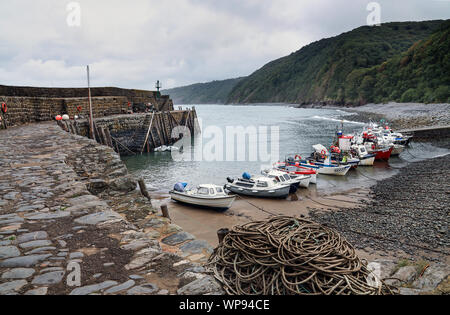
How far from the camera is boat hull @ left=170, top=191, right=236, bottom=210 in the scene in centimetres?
1549

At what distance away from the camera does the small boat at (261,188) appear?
17.8 metres

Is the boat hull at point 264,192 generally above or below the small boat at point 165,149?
below

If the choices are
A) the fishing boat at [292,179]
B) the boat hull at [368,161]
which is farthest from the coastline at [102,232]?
the boat hull at [368,161]

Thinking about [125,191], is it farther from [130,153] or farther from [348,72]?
[348,72]

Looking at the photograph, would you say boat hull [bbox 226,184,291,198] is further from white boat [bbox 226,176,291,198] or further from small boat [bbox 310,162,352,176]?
small boat [bbox 310,162,352,176]

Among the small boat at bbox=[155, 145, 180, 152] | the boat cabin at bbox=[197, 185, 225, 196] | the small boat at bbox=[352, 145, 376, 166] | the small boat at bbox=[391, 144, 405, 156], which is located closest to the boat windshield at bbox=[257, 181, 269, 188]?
the boat cabin at bbox=[197, 185, 225, 196]

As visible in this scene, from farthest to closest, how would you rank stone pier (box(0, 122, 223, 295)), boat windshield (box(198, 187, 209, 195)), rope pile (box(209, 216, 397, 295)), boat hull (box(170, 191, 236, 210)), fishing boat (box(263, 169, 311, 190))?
fishing boat (box(263, 169, 311, 190)) → boat windshield (box(198, 187, 209, 195)) → boat hull (box(170, 191, 236, 210)) → rope pile (box(209, 216, 397, 295)) → stone pier (box(0, 122, 223, 295))

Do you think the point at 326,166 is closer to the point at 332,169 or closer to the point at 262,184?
the point at 332,169

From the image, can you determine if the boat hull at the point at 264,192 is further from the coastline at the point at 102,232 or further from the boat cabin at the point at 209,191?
the coastline at the point at 102,232

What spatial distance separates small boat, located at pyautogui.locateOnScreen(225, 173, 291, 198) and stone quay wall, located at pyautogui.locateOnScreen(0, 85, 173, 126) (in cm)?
1427

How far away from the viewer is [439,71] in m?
69.4

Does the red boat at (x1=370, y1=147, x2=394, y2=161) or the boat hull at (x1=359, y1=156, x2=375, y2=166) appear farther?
the red boat at (x1=370, y1=147, x2=394, y2=161)

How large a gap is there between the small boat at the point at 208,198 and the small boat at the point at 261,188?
109 inches
